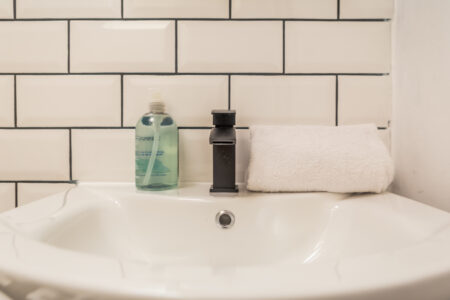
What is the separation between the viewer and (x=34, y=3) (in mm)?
736

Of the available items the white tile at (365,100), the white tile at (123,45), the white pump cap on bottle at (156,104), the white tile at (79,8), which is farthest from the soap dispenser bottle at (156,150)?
the white tile at (365,100)

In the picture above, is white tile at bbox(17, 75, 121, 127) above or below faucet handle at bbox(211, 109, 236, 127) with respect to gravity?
above

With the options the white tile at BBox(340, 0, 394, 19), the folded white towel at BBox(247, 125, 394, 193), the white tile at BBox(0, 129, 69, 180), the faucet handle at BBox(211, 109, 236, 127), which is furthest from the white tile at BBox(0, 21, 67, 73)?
the white tile at BBox(340, 0, 394, 19)

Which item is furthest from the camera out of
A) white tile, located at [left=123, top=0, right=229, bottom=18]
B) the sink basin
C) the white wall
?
white tile, located at [left=123, top=0, right=229, bottom=18]

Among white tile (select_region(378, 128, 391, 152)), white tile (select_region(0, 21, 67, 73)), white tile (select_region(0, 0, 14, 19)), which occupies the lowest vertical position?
white tile (select_region(378, 128, 391, 152))

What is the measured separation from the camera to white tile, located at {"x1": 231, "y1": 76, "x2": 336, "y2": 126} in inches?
28.9

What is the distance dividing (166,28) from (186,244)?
16.3 inches

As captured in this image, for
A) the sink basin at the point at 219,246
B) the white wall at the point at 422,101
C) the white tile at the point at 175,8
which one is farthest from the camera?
the white tile at the point at 175,8

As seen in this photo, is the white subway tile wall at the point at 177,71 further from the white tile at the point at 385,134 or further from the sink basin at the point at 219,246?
the sink basin at the point at 219,246

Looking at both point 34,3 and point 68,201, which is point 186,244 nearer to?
point 68,201

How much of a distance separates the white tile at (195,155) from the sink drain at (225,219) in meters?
0.14

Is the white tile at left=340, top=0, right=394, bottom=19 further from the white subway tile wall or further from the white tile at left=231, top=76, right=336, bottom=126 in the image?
the white tile at left=231, top=76, right=336, bottom=126

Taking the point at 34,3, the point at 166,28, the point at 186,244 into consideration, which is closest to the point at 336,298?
the point at 186,244

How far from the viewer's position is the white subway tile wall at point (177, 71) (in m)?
0.73
